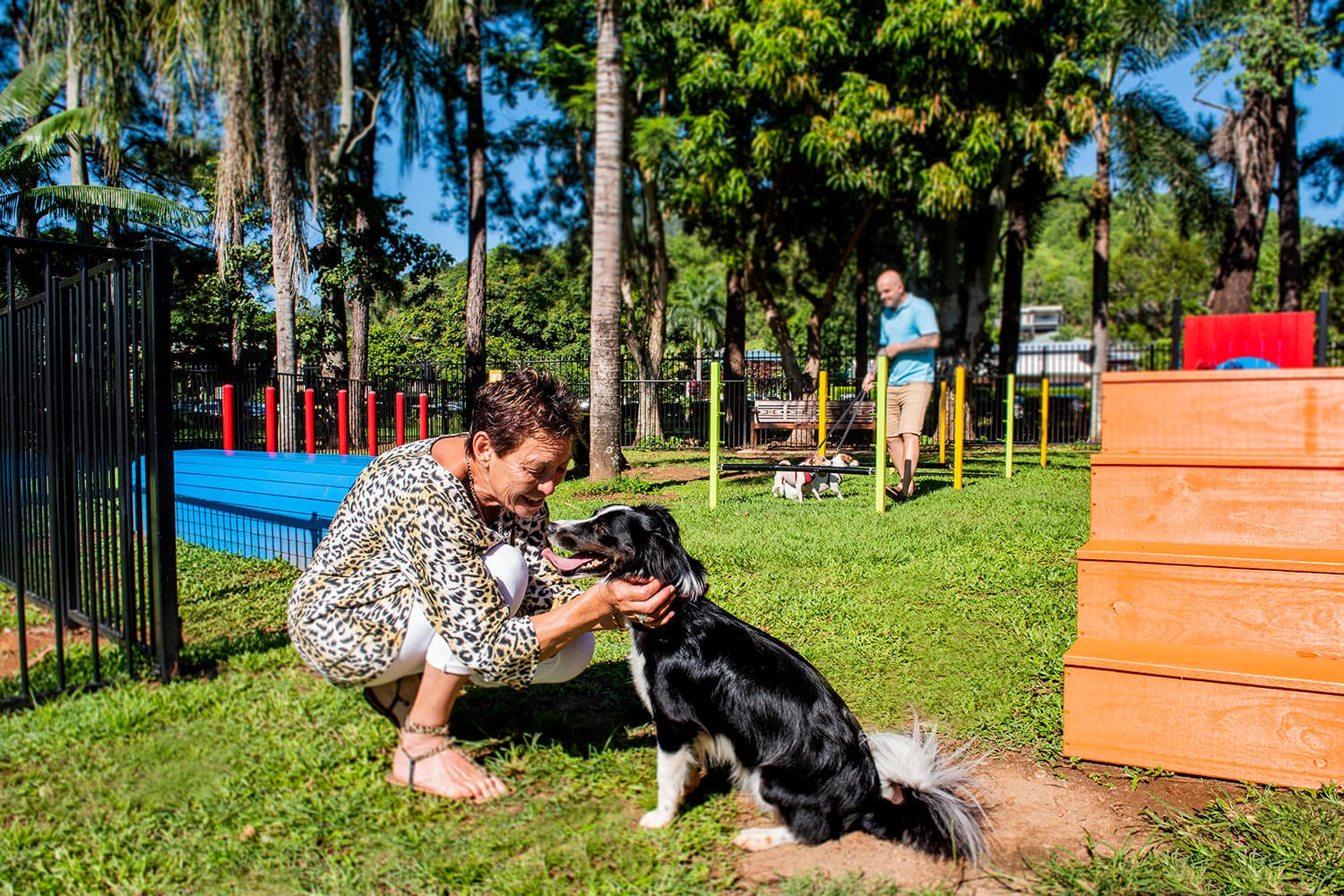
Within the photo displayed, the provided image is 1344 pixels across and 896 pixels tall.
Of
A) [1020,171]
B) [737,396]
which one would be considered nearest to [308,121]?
[737,396]

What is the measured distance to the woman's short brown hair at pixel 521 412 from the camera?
2.59 m

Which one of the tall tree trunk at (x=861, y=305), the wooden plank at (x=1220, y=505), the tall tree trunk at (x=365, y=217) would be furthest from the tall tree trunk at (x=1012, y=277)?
the wooden plank at (x=1220, y=505)

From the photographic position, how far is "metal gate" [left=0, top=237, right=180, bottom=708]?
11.0 ft

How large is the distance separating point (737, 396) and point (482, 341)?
5.27 m

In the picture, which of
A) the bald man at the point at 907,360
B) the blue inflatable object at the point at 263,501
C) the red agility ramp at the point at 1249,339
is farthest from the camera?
the bald man at the point at 907,360

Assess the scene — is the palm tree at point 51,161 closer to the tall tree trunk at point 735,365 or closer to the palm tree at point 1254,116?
the tall tree trunk at point 735,365

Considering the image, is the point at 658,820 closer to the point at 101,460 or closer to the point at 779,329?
the point at 101,460

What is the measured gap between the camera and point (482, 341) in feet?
57.1

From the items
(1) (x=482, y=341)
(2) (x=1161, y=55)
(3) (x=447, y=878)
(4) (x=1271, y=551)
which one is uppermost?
(2) (x=1161, y=55)

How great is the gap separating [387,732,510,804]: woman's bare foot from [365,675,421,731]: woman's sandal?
0.66 feet

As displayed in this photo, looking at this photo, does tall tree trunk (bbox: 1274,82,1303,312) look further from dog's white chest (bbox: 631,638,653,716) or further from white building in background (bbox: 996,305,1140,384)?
dog's white chest (bbox: 631,638,653,716)

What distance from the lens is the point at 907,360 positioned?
27.5ft

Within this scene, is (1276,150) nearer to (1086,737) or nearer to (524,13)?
(524,13)

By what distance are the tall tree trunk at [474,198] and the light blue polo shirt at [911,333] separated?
399 inches
